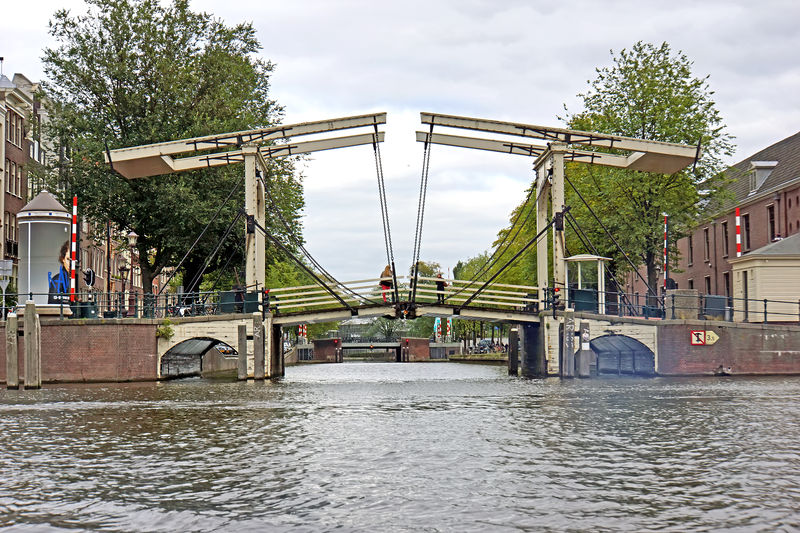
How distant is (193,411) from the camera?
1755 centimetres

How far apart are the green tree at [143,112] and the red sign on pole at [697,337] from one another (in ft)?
49.3

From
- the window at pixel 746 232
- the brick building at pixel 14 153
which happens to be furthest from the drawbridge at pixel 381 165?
the window at pixel 746 232

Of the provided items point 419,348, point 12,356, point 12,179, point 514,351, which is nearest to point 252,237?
point 12,356

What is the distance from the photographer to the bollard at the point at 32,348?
23.9m

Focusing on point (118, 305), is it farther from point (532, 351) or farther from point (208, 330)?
point (532, 351)

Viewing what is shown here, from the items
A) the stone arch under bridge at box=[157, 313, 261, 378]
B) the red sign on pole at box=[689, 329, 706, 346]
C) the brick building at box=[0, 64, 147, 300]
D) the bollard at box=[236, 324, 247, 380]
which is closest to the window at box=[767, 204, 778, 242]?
the red sign on pole at box=[689, 329, 706, 346]

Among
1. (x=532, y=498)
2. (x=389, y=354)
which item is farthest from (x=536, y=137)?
(x=389, y=354)

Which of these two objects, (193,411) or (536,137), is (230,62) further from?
(193,411)

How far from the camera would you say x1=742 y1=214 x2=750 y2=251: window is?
4819cm

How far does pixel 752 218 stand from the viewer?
47.9m

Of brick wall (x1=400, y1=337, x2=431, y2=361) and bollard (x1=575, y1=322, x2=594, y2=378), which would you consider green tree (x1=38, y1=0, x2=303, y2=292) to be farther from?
brick wall (x1=400, y1=337, x2=431, y2=361)

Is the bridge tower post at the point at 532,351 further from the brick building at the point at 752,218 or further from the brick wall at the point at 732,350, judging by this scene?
the brick building at the point at 752,218

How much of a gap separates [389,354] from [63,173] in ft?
215

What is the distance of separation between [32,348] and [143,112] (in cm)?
1397
